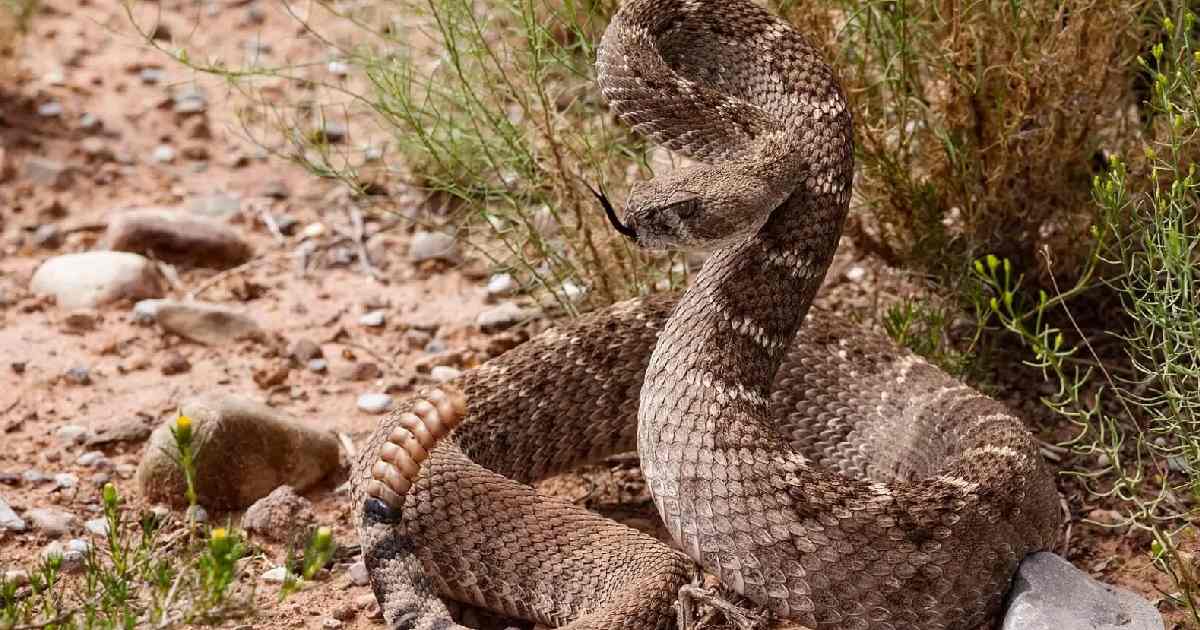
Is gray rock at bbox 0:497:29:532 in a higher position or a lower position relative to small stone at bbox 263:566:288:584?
higher

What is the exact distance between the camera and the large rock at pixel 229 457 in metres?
5.60

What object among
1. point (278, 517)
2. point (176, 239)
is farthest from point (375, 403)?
point (176, 239)

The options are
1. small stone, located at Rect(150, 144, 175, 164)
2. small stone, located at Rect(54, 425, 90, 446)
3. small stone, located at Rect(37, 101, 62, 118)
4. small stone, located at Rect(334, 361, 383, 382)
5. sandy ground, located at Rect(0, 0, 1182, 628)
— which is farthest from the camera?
small stone, located at Rect(37, 101, 62, 118)

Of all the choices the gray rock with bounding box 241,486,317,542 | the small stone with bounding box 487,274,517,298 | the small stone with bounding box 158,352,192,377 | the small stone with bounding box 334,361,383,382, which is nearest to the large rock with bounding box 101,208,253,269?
the small stone with bounding box 158,352,192,377

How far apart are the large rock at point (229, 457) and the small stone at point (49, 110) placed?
12.8 ft

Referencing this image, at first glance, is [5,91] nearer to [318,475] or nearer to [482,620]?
[318,475]

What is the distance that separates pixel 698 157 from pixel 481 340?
86.2 inches

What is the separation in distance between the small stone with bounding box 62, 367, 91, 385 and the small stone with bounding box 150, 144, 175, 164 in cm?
241

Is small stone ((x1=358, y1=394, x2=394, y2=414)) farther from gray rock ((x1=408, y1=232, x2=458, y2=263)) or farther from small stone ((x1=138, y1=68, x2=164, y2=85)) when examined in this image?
small stone ((x1=138, y1=68, x2=164, y2=85))

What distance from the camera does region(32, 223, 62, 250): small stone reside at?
25.6 ft

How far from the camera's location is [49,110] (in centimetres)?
893

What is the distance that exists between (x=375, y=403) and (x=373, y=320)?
82cm

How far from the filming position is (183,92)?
366 inches

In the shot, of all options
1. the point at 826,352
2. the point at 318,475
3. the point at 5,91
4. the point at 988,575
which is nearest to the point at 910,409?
the point at 826,352
